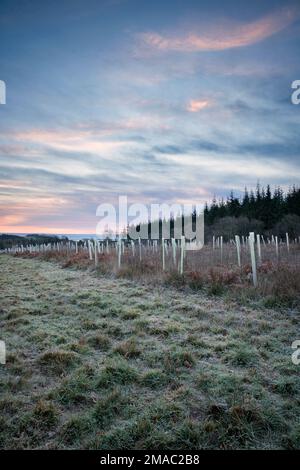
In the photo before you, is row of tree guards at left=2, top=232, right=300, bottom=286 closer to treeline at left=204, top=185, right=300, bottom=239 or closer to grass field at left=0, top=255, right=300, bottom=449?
grass field at left=0, top=255, right=300, bottom=449

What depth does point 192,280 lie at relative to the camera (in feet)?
37.7

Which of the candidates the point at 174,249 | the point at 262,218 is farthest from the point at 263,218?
the point at 174,249

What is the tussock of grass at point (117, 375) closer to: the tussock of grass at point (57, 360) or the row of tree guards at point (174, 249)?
the tussock of grass at point (57, 360)

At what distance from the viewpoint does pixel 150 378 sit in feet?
15.8

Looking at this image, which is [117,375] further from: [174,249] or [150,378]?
[174,249]

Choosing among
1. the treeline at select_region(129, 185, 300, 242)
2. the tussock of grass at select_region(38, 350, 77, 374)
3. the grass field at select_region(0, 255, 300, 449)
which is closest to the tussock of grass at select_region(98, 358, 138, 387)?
the grass field at select_region(0, 255, 300, 449)

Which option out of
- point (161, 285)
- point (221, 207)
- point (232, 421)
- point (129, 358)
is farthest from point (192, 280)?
point (221, 207)

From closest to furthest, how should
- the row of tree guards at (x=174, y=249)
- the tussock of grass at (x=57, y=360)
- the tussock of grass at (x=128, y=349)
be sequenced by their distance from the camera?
the tussock of grass at (x=57, y=360)
the tussock of grass at (x=128, y=349)
the row of tree guards at (x=174, y=249)

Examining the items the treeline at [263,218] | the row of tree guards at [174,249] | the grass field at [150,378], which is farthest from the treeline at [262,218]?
the grass field at [150,378]

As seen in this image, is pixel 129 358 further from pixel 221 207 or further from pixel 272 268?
pixel 221 207

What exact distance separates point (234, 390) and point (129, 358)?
1892mm

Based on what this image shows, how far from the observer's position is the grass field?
11.7 feet

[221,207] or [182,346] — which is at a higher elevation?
[221,207]

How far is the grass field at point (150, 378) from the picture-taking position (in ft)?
11.7
